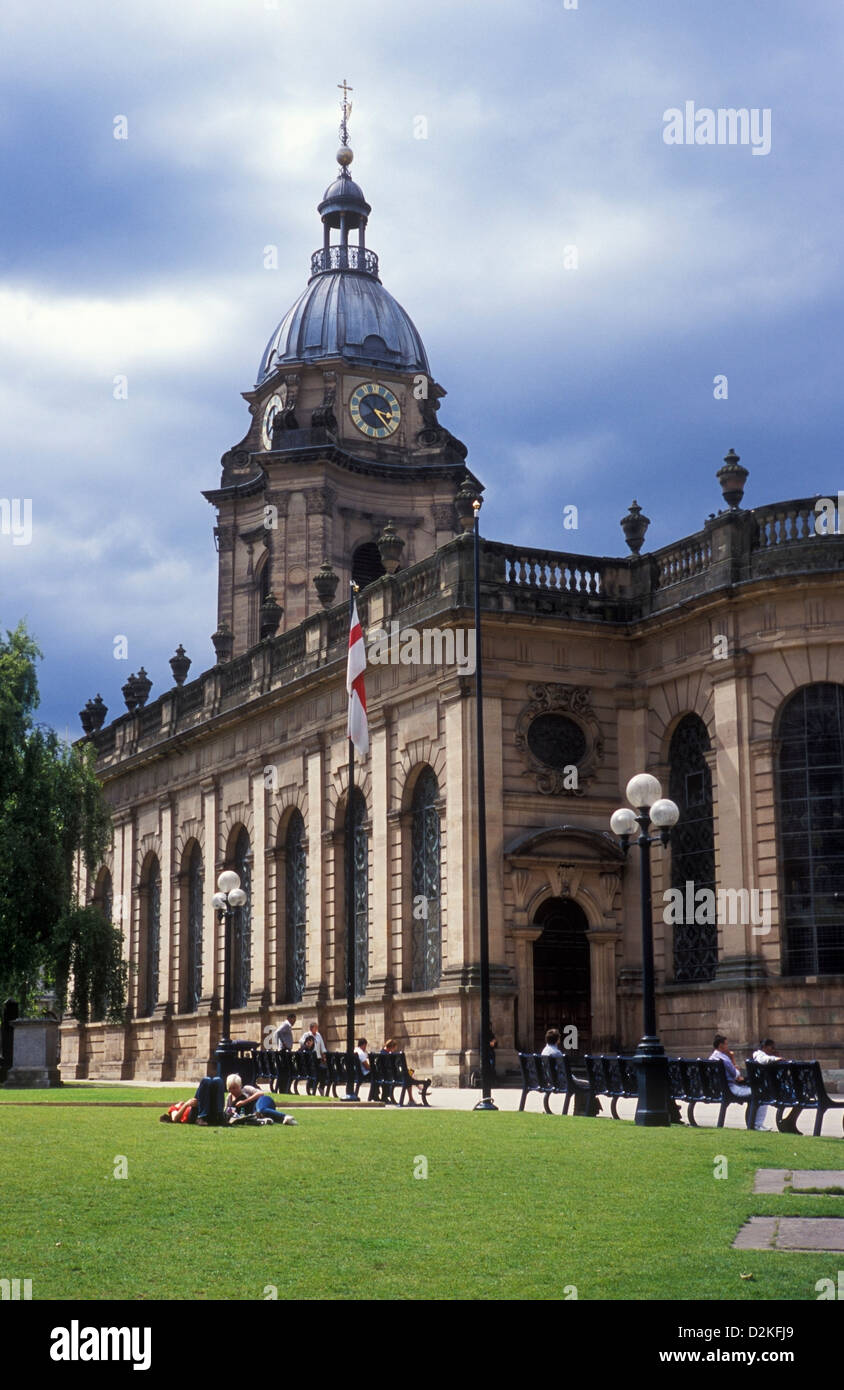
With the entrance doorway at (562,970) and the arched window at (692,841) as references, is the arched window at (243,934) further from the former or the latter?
the arched window at (692,841)

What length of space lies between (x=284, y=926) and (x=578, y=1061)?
50.8 ft

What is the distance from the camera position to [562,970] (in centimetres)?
3856

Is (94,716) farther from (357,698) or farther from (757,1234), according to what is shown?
(757,1234)

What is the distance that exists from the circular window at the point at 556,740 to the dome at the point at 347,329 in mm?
24319

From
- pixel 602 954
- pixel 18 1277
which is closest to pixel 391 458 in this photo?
pixel 602 954

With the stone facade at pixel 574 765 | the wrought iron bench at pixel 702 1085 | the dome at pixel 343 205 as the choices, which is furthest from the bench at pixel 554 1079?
the dome at pixel 343 205

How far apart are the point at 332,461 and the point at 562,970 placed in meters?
24.6

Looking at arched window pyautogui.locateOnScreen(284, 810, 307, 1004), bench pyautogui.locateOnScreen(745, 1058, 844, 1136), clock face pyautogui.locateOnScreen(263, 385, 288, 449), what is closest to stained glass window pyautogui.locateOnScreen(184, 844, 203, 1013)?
arched window pyautogui.locateOnScreen(284, 810, 307, 1004)

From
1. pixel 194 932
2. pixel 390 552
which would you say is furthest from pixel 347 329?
pixel 194 932

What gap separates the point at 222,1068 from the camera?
3173 centimetres

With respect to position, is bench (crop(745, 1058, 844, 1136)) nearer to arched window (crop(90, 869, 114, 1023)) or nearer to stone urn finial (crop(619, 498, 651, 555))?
stone urn finial (crop(619, 498, 651, 555))

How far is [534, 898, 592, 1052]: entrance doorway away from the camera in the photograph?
126 feet

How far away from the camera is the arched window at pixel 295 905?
158ft
